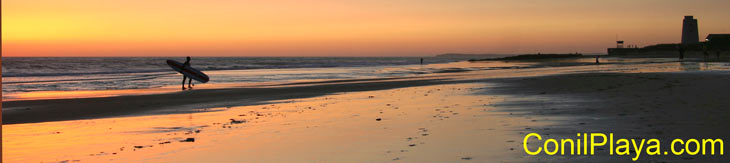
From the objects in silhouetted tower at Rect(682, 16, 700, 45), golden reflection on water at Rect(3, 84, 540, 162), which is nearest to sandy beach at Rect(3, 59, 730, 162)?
golden reflection on water at Rect(3, 84, 540, 162)

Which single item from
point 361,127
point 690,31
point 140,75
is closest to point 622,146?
point 361,127

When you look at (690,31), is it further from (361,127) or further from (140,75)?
(361,127)

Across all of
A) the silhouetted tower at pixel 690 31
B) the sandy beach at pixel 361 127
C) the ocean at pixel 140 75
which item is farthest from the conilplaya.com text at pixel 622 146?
the silhouetted tower at pixel 690 31

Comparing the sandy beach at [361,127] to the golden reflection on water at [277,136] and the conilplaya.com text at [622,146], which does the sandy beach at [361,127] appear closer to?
the golden reflection on water at [277,136]

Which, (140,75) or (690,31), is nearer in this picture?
(140,75)

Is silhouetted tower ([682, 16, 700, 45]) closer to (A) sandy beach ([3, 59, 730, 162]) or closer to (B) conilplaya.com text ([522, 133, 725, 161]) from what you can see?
(A) sandy beach ([3, 59, 730, 162])

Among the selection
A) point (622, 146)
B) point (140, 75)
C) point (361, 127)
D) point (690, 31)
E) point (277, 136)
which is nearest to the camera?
point (622, 146)

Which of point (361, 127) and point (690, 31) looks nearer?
point (361, 127)

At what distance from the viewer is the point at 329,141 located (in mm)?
7609

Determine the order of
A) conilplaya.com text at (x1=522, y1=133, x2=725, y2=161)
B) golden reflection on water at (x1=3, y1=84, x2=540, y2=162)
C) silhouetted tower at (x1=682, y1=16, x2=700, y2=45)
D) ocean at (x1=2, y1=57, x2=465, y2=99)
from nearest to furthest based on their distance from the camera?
conilplaya.com text at (x1=522, y1=133, x2=725, y2=161)
golden reflection on water at (x1=3, y1=84, x2=540, y2=162)
ocean at (x1=2, y1=57, x2=465, y2=99)
silhouetted tower at (x1=682, y1=16, x2=700, y2=45)

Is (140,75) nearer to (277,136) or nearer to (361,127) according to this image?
(361,127)

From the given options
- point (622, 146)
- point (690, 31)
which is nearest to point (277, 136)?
point (622, 146)

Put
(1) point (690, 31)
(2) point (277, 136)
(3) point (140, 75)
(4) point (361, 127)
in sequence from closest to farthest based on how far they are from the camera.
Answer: (2) point (277, 136), (4) point (361, 127), (3) point (140, 75), (1) point (690, 31)

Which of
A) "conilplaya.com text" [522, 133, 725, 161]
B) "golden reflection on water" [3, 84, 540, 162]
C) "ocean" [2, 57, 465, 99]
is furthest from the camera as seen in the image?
"ocean" [2, 57, 465, 99]
